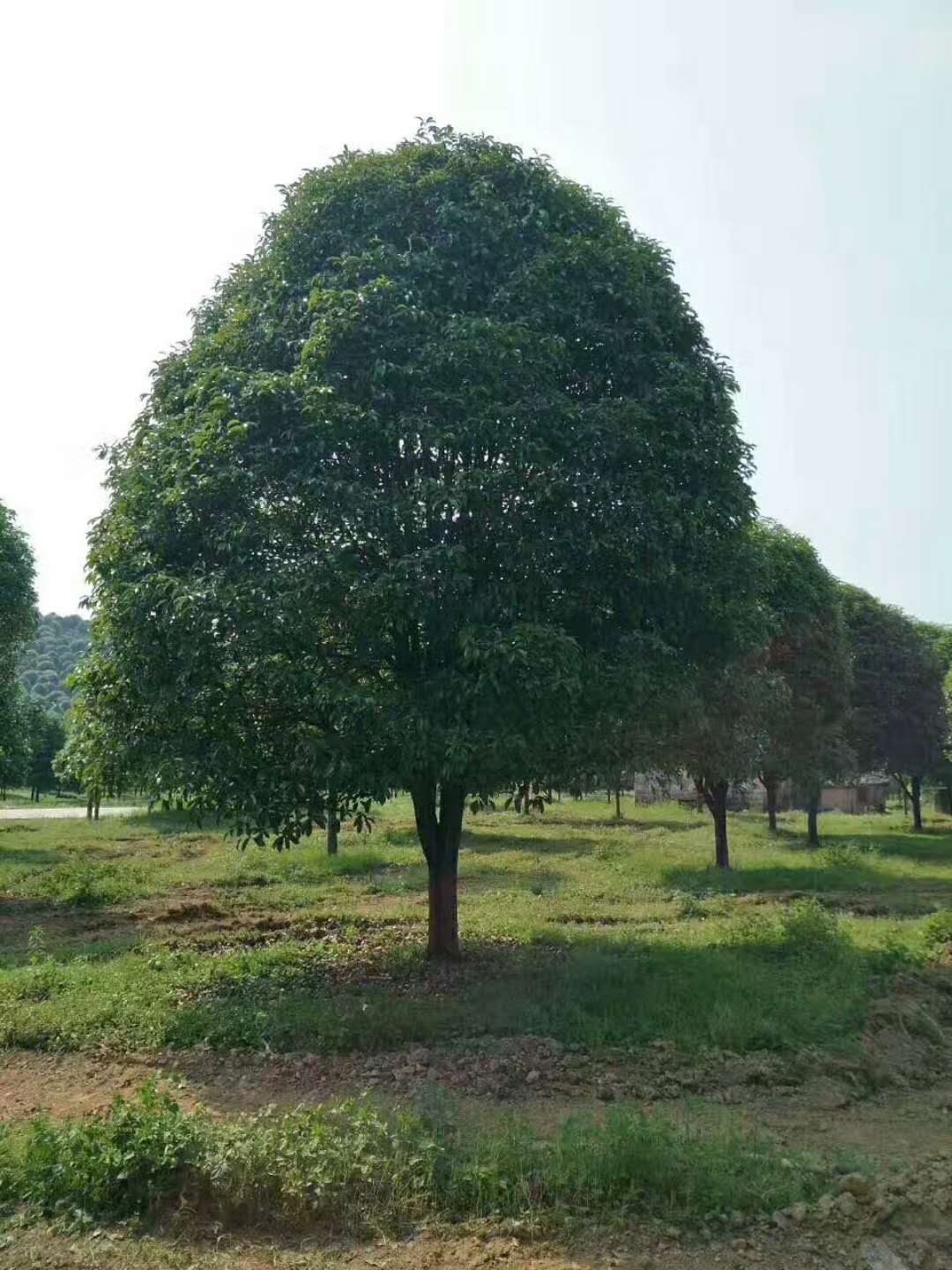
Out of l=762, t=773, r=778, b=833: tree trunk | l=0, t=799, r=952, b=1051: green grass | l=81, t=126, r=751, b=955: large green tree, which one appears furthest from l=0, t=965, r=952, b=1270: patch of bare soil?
l=762, t=773, r=778, b=833: tree trunk

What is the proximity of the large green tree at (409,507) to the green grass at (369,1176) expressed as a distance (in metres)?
3.61

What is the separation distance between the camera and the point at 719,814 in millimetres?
23281

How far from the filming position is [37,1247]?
17.0 ft

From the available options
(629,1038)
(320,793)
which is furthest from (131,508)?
(629,1038)

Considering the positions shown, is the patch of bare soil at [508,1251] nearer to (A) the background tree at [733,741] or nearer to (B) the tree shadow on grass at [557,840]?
(A) the background tree at [733,741]

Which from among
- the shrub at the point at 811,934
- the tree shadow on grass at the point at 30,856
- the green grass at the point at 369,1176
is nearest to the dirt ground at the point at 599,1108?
the green grass at the point at 369,1176

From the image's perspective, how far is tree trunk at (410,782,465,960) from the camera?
1188 centimetres

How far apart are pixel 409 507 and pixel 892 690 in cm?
2864

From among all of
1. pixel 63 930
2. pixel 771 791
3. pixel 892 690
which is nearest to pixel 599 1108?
pixel 63 930

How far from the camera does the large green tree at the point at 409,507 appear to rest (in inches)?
372

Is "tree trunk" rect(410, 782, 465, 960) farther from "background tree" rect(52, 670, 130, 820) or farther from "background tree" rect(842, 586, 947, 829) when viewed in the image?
"background tree" rect(842, 586, 947, 829)

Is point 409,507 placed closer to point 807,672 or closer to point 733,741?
point 733,741

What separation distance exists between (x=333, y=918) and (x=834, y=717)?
1541 cm

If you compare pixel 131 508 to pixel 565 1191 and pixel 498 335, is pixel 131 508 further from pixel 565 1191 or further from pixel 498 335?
pixel 565 1191
